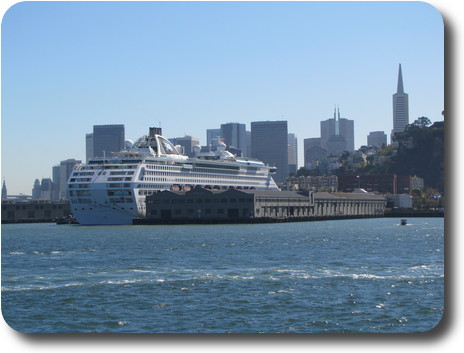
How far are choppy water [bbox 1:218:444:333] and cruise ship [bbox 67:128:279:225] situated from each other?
56.1 metres

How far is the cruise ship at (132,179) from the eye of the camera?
104m

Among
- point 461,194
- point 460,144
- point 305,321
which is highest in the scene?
point 460,144

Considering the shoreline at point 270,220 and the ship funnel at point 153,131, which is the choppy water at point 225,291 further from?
the ship funnel at point 153,131

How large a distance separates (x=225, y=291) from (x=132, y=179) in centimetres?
7751

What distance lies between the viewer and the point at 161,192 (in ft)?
356

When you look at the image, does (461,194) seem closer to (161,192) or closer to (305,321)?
(305,321)

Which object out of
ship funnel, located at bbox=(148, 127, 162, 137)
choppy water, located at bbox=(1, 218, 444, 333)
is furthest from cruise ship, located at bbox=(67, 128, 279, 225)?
choppy water, located at bbox=(1, 218, 444, 333)

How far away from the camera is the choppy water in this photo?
77.2 ft

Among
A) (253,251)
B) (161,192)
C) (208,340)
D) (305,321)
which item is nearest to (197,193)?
(161,192)

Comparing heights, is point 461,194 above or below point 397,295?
above

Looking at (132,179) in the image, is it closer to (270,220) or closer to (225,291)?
(270,220)

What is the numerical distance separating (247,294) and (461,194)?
14228 millimetres

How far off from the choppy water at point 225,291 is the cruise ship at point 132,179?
5611cm

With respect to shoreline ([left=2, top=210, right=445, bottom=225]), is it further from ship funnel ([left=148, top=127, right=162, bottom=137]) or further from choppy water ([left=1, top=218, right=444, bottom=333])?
choppy water ([left=1, top=218, right=444, bottom=333])
